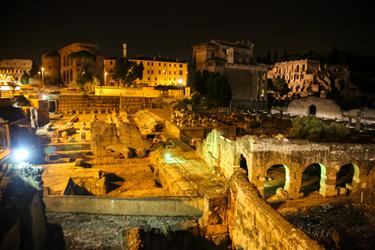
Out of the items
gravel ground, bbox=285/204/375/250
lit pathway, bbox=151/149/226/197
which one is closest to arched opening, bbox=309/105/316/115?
lit pathway, bbox=151/149/226/197

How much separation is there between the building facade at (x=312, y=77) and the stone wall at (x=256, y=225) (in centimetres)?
4489

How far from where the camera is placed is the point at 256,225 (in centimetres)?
644

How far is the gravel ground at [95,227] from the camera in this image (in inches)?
320

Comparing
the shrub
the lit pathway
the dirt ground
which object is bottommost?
the dirt ground

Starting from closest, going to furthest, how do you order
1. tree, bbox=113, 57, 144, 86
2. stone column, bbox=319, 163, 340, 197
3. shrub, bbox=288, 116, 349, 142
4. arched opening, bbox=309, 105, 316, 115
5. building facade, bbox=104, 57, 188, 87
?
stone column, bbox=319, 163, 340, 197 → shrub, bbox=288, 116, 349, 142 → arched opening, bbox=309, 105, 316, 115 → tree, bbox=113, 57, 144, 86 → building facade, bbox=104, 57, 188, 87

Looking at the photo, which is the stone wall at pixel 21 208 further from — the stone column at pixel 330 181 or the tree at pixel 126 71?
the tree at pixel 126 71

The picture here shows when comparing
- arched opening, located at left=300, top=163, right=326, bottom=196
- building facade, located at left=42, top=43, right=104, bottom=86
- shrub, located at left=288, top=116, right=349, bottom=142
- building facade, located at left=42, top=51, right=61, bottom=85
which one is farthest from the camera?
building facade, located at left=42, top=51, right=61, bottom=85

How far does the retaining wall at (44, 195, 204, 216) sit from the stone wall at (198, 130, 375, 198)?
321 centimetres

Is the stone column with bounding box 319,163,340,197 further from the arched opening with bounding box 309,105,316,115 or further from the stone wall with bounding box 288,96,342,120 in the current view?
the arched opening with bounding box 309,105,316,115

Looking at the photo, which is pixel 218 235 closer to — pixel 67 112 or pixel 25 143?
pixel 25 143

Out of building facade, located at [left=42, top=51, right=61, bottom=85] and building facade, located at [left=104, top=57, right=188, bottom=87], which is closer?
building facade, located at [left=104, top=57, right=188, bottom=87]

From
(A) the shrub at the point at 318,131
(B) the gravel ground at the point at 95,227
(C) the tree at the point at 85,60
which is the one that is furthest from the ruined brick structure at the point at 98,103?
(B) the gravel ground at the point at 95,227

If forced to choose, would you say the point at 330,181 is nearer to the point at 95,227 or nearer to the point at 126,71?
the point at 95,227

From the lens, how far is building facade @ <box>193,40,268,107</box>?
49812 mm
